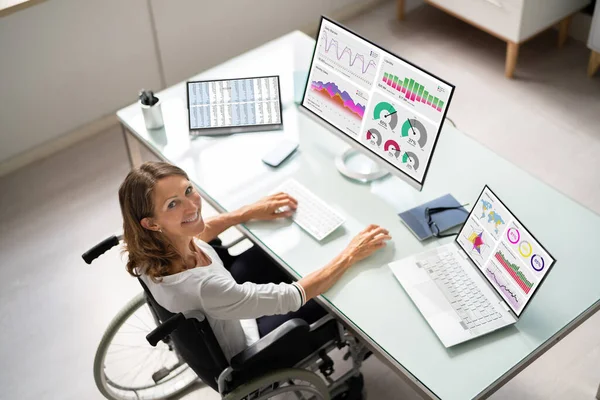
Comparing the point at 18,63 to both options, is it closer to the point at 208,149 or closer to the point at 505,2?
the point at 208,149

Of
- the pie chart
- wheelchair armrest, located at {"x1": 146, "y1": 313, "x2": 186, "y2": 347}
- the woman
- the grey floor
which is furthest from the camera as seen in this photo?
the grey floor

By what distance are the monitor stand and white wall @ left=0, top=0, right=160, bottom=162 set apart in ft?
5.46

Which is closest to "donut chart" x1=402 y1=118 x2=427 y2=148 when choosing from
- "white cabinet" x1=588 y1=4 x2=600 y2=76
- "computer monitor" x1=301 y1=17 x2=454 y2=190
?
"computer monitor" x1=301 y1=17 x2=454 y2=190

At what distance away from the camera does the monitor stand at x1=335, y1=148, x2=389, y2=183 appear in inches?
105

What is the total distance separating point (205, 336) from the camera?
221cm

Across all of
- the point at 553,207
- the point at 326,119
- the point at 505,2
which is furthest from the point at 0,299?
the point at 505,2

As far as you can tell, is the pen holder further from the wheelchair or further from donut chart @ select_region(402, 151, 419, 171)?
donut chart @ select_region(402, 151, 419, 171)

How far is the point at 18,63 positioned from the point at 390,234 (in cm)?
211

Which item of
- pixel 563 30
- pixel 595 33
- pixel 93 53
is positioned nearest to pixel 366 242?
pixel 93 53

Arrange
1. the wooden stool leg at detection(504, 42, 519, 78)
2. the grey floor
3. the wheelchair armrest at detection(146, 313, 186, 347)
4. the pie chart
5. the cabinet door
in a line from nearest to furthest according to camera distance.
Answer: the wheelchair armrest at detection(146, 313, 186, 347) < the pie chart < the grey floor < the cabinet door < the wooden stool leg at detection(504, 42, 519, 78)

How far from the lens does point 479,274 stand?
91.0 inches

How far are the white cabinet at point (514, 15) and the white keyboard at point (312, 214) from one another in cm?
200

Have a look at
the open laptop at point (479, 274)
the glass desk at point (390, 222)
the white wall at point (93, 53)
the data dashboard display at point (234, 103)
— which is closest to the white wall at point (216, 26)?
the white wall at point (93, 53)

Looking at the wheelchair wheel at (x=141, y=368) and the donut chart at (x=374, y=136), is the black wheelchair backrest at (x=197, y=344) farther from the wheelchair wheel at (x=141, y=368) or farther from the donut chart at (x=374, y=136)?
the donut chart at (x=374, y=136)
